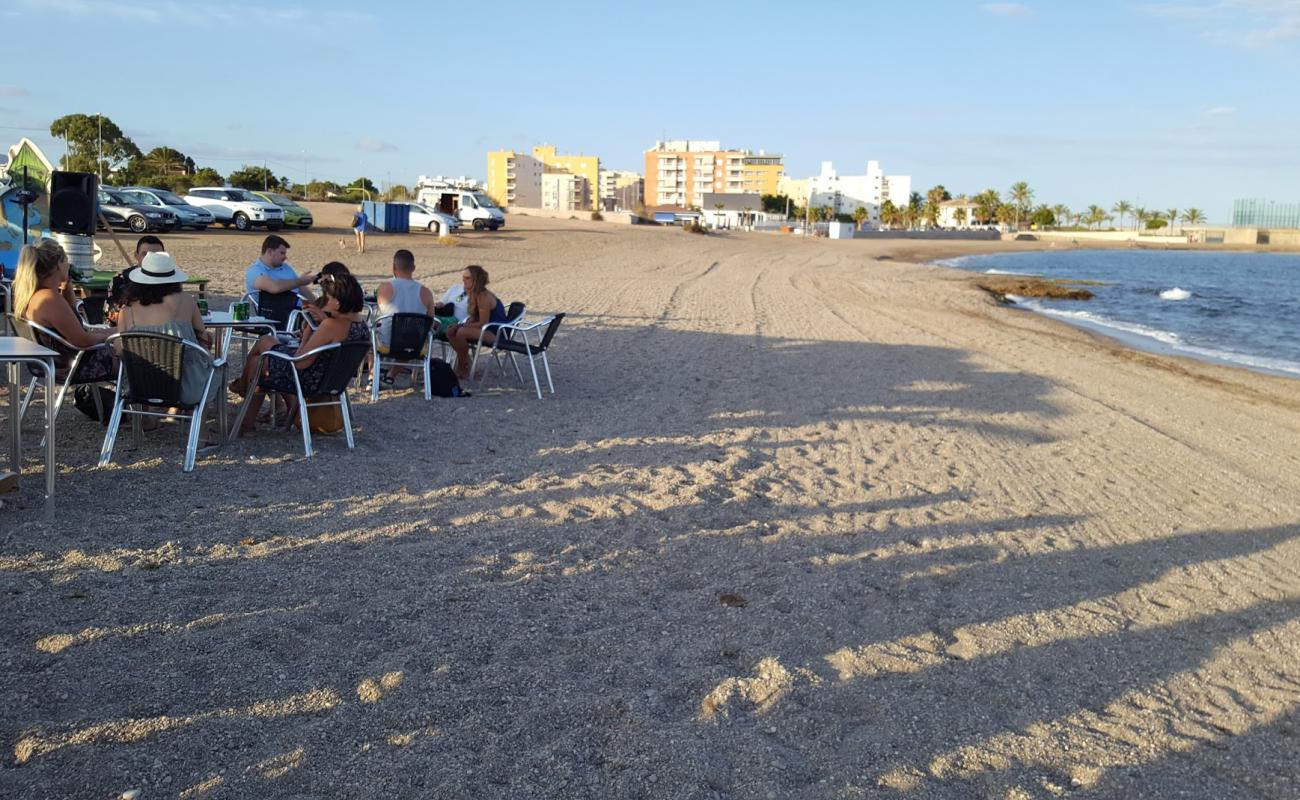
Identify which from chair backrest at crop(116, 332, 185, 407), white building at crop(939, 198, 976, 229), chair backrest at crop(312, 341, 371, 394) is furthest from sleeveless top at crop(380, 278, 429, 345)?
→ white building at crop(939, 198, 976, 229)

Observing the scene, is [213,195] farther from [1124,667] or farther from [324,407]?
[1124,667]

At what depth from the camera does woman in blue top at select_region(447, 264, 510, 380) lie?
30.1ft

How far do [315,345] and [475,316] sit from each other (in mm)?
2678

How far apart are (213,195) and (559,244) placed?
11810mm

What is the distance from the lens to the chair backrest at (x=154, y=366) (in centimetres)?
570

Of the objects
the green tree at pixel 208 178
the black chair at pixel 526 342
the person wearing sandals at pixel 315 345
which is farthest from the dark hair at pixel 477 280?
the green tree at pixel 208 178

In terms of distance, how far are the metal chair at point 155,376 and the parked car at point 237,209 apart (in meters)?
28.4

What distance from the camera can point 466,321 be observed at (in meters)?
9.30

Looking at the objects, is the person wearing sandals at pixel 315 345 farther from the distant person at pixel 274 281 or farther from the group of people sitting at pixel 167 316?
the distant person at pixel 274 281

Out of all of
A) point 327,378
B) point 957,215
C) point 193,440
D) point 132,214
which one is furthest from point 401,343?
point 957,215

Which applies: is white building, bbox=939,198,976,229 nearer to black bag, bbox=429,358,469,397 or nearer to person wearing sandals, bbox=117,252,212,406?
black bag, bbox=429,358,469,397

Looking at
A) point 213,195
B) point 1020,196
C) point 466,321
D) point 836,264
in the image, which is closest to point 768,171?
point 1020,196

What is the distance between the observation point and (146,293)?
6.22 meters

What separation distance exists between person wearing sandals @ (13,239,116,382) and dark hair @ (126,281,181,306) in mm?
324
